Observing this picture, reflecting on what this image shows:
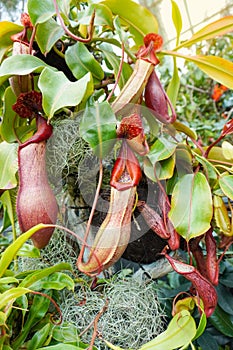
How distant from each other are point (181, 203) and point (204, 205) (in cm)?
4

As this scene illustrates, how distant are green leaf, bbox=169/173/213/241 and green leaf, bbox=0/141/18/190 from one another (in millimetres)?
274

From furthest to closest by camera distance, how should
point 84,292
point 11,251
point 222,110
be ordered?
point 222,110
point 84,292
point 11,251

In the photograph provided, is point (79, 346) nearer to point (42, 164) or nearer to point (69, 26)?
point (42, 164)

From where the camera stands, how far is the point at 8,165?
0.62m

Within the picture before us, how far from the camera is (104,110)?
532mm

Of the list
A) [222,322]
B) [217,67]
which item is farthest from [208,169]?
[222,322]

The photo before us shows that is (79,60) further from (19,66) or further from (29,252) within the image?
(29,252)

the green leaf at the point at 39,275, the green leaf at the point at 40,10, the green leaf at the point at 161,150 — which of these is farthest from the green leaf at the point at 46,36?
the green leaf at the point at 39,275

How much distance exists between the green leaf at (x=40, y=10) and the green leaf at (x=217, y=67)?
0.23 meters

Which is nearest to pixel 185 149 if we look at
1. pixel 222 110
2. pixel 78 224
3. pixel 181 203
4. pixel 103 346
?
pixel 181 203

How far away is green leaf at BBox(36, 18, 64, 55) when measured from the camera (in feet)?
1.90

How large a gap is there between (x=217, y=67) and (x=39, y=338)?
54 centimetres

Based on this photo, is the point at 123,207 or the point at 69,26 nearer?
the point at 123,207

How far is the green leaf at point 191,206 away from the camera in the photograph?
546 millimetres
